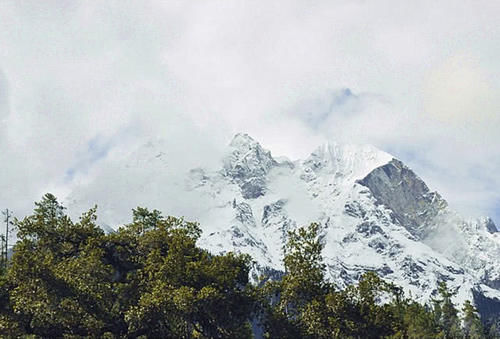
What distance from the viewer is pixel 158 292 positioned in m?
45.2

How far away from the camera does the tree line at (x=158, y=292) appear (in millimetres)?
45281

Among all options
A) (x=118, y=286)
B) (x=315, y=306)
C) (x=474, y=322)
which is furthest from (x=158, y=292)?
(x=474, y=322)

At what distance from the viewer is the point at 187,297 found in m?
44.7

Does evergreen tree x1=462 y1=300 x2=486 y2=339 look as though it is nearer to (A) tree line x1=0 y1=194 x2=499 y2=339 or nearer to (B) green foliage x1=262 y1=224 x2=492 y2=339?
(A) tree line x1=0 y1=194 x2=499 y2=339

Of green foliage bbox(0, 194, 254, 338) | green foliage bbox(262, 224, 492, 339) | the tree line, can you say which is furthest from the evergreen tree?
green foliage bbox(0, 194, 254, 338)

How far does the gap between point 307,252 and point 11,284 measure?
23975 millimetres

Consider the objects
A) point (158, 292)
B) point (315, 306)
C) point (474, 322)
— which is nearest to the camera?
point (158, 292)

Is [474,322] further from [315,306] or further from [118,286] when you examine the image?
[118,286]

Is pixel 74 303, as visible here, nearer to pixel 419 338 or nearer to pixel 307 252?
pixel 307 252

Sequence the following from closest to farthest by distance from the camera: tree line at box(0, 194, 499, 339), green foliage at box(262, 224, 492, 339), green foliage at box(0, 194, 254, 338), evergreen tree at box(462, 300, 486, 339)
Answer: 1. green foliage at box(0, 194, 254, 338)
2. tree line at box(0, 194, 499, 339)
3. green foliage at box(262, 224, 492, 339)
4. evergreen tree at box(462, 300, 486, 339)

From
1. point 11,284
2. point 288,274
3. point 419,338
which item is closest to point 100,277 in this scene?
point 11,284

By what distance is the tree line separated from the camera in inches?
1783

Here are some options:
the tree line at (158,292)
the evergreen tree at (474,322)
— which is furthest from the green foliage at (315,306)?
the evergreen tree at (474,322)

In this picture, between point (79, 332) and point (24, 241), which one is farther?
point (24, 241)
